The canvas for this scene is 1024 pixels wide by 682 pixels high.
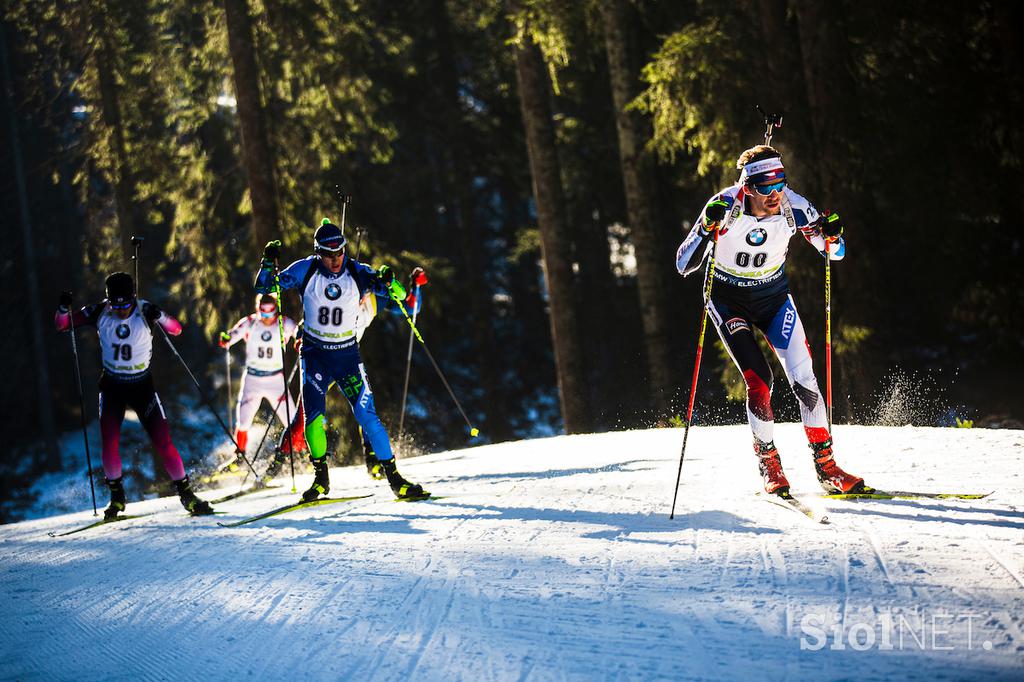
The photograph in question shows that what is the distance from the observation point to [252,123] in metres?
14.1

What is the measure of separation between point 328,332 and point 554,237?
6.80 m

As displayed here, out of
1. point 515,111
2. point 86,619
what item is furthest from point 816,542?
point 515,111

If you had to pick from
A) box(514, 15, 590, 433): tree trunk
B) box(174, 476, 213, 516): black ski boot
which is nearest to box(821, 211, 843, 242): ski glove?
box(174, 476, 213, 516): black ski boot

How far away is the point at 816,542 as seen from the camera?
5094mm

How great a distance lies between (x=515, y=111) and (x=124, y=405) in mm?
15426

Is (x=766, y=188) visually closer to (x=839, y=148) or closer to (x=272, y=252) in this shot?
(x=272, y=252)

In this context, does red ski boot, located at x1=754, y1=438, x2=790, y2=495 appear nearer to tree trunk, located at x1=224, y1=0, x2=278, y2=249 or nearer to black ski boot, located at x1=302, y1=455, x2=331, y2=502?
black ski boot, located at x1=302, y1=455, x2=331, y2=502

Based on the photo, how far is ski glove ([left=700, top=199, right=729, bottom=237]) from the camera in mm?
6051

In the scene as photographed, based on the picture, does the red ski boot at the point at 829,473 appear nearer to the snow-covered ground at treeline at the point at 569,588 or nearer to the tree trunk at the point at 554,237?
the snow-covered ground at treeline at the point at 569,588

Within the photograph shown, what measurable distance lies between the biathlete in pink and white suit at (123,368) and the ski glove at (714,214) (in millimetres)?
5067

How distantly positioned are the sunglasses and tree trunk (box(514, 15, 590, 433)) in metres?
7.71

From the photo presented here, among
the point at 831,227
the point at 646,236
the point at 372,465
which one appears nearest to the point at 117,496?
the point at 372,465

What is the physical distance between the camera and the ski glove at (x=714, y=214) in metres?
6.05

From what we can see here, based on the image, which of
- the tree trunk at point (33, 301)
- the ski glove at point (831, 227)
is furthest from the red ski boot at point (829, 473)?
the tree trunk at point (33, 301)
